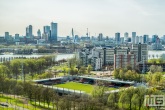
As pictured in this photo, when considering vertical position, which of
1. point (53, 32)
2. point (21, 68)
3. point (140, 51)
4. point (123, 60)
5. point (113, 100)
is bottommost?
point (113, 100)

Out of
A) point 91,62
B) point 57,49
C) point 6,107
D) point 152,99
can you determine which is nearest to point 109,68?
point 91,62

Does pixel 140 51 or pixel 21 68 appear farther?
pixel 140 51

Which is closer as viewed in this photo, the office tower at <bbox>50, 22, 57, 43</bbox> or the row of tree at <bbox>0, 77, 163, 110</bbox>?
the row of tree at <bbox>0, 77, 163, 110</bbox>

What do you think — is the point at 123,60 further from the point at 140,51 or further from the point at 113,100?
the point at 113,100

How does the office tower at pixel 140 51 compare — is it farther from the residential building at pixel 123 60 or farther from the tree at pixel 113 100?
the tree at pixel 113 100

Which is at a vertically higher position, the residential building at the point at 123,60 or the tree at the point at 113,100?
the residential building at the point at 123,60

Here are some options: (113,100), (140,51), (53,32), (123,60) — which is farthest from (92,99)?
(53,32)

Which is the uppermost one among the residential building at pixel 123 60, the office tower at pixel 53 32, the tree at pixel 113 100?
the office tower at pixel 53 32

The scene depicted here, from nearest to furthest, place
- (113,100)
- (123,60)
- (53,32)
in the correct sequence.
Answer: (113,100), (123,60), (53,32)

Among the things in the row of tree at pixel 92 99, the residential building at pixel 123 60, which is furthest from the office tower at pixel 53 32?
the row of tree at pixel 92 99

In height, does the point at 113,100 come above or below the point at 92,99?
below

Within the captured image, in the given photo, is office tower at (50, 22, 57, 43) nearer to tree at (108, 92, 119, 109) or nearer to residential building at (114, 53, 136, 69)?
residential building at (114, 53, 136, 69)

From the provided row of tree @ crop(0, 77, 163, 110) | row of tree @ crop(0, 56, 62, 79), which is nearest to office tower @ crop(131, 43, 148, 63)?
row of tree @ crop(0, 56, 62, 79)
